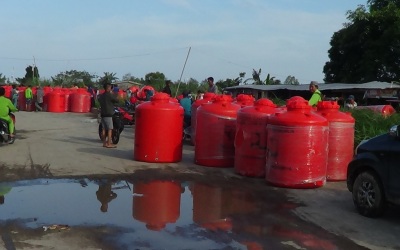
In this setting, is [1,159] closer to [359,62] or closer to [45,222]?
[45,222]

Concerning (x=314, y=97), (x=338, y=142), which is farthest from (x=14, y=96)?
(x=338, y=142)

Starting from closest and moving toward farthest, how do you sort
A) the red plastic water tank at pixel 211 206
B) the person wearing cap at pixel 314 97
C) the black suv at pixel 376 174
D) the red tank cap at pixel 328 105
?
the red plastic water tank at pixel 211 206 → the black suv at pixel 376 174 → the red tank cap at pixel 328 105 → the person wearing cap at pixel 314 97

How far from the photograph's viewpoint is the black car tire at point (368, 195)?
25.3ft

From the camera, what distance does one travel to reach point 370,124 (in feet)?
45.7

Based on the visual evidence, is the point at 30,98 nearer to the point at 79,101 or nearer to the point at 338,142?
the point at 79,101

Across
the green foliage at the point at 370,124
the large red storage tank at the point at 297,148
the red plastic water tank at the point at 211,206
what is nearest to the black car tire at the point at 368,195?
the large red storage tank at the point at 297,148

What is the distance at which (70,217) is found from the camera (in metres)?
7.25

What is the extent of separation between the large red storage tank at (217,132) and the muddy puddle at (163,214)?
1.76 m

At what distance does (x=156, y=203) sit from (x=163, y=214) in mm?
699

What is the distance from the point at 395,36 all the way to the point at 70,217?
3417 centimetres

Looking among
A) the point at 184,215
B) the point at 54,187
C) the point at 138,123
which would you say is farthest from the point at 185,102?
the point at 184,215

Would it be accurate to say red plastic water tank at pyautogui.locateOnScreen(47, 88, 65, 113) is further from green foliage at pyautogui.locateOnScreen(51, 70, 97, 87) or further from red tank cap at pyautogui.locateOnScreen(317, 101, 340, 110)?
green foliage at pyautogui.locateOnScreen(51, 70, 97, 87)

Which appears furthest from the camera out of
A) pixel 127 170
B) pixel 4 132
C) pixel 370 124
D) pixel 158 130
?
pixel 4 132

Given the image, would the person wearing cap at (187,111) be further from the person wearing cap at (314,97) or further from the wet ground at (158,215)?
the wet ground at (158,215)
